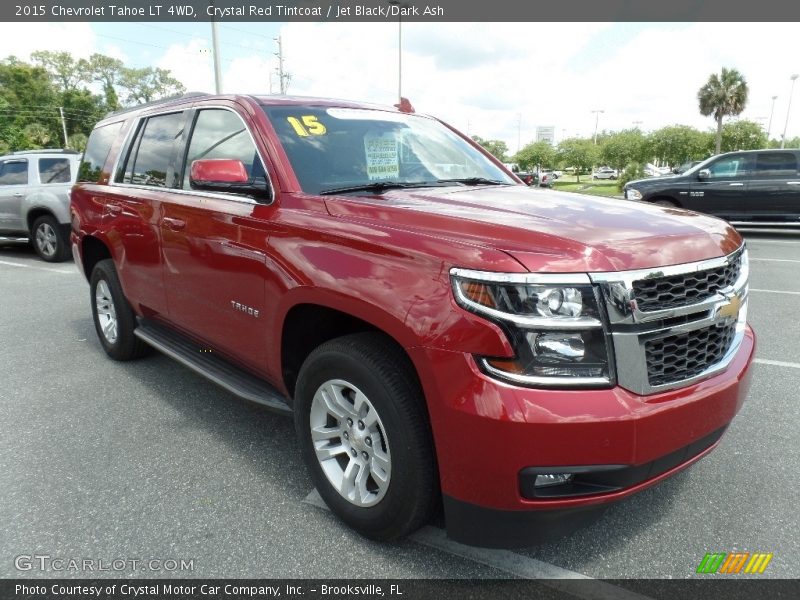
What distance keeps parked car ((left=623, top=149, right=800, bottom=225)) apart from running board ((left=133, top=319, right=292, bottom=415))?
11.6 meters

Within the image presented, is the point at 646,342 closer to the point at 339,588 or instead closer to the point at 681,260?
the point at 681,260

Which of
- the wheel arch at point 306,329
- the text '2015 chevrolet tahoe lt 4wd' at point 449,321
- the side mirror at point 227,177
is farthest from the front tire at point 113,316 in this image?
the wheel arch at point 306,329

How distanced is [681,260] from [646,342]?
0.35 m

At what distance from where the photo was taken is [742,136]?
51.4 meters

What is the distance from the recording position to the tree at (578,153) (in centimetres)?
7719

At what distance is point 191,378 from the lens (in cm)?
427

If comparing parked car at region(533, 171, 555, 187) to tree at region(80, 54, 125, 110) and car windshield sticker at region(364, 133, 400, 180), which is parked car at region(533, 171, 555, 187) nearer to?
car windshield sticker at region(364, 133, 400, 180)

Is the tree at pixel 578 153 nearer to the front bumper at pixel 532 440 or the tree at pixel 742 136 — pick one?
the tree at pixel 742 136

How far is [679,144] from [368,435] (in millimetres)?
59688

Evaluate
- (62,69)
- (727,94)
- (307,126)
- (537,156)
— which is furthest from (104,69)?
(307,126)

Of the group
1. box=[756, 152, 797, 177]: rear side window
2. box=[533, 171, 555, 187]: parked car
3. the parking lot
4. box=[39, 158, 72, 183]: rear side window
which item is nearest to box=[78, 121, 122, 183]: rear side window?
the parking lot

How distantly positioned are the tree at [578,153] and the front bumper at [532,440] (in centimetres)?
7969

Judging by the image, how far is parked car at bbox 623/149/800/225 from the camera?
11781 millimetres

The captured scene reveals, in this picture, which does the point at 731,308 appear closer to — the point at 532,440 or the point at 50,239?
the point at 532,440
